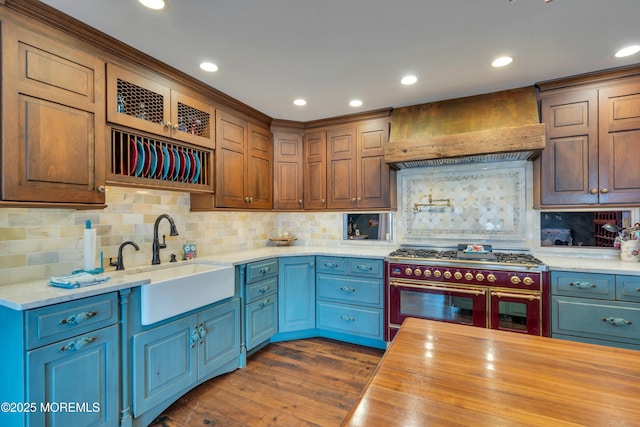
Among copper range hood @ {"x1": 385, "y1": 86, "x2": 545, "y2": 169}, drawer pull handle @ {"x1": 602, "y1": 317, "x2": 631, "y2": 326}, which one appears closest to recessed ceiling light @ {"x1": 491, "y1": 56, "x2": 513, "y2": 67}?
copper range hood @ {"x1": 385, "y1": 86, "x2": 545, "y2": 169}

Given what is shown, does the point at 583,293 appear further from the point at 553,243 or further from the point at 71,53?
the point at 71,53

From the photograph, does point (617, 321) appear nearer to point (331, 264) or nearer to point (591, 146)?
point (591, 146)

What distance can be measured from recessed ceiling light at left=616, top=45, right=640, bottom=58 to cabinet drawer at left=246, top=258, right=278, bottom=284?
3242 millimetres

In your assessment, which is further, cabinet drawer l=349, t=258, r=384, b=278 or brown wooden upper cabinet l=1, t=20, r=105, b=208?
cabinet drawer l=349, t=258, r=384, b=278

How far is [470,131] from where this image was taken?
2658 millimetres

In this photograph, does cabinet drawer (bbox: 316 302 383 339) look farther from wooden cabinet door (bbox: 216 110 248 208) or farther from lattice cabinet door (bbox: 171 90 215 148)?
lattice cabinet door (bbox: 171 90 215 148)

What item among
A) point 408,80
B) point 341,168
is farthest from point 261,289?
point 408,80

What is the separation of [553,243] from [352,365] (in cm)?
224

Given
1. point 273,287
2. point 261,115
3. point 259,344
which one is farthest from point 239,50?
point 259,344

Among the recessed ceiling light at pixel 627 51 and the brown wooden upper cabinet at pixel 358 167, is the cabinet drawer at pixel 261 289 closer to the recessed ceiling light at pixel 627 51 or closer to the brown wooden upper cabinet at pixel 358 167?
the brown wooden upper cabinet at pixel 358 167

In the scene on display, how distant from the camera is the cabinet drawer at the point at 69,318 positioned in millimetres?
1389

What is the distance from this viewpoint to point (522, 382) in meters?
A: 0.79

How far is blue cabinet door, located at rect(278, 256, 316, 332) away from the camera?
3.06m

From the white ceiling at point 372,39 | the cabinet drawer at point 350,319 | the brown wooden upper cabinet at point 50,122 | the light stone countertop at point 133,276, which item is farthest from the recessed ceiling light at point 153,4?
the cabinet drawer at point 350,319
